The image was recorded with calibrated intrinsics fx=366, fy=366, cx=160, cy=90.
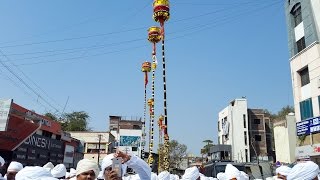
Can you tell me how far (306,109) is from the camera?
28.4 metres

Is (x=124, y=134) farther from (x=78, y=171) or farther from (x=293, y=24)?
(x=78, y=171)

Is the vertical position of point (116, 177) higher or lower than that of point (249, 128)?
lower

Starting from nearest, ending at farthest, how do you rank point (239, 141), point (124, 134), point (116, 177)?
point (116, 177) < point (239, 141) < point (124, 134)

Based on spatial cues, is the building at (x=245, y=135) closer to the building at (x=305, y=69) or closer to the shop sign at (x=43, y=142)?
the building at (x=305, y=69)

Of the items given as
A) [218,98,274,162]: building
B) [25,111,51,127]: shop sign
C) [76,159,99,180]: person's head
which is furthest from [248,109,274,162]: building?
[76,159,99,180]: person's head

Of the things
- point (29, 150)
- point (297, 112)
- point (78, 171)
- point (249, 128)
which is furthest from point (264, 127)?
point (78, 171)

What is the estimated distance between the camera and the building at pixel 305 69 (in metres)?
26.8

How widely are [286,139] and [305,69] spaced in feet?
29.3

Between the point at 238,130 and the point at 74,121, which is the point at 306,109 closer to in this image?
the point at 238,130

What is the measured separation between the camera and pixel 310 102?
27828 mm

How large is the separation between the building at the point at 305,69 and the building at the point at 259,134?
21341mm

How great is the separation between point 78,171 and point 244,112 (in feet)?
162

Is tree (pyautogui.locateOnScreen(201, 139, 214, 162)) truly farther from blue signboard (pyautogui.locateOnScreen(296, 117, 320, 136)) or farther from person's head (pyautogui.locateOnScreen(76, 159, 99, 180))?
person's head (pyautogui.locateOnScreen(76, 159, 99, 180))

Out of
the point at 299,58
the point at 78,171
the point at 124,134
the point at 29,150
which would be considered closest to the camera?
the point at 78,171
